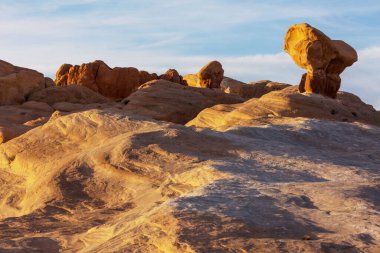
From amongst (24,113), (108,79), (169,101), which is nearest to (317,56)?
(169,101)

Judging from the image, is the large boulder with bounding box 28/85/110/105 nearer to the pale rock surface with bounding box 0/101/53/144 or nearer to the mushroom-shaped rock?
the pale rock surface with bounding box 0/101/53/144

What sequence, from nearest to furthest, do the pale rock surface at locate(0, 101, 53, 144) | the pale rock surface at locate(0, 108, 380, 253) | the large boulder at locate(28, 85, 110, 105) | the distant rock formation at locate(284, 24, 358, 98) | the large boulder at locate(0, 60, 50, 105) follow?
the pale rock surface at locate(0, 108, 380, 253) → the distant rock formation at locate(284, 24, 358, 98) → the pale rock surface at locate(0, 101, 53, 144) → the large boulder at locate(0, 60, 50, 105) → the large boulder at locate(28, 85, 110, 105)

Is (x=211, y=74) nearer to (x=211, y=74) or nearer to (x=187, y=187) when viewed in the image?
(x=211, y=74)

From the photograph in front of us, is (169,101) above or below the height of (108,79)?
below

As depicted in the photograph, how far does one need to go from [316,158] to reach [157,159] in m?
3.26

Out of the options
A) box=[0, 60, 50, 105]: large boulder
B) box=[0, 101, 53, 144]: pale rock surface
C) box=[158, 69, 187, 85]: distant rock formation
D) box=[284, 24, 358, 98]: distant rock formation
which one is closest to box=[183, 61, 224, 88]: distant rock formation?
box=[158, 69, 187, 85]: distant rock formation

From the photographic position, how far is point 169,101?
34.3m

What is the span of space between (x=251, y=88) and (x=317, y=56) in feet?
88.5

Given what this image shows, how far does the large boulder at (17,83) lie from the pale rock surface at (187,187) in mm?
21817

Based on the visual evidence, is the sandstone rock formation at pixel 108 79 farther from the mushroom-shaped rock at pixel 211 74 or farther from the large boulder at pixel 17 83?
the mushroom-shaped rock at pixel 211 74

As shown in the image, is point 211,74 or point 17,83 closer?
point 17,83

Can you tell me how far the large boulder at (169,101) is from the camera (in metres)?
33.1

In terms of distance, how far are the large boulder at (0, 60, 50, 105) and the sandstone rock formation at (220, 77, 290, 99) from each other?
17131 mm

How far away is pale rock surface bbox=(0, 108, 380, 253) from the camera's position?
28.7 feet
